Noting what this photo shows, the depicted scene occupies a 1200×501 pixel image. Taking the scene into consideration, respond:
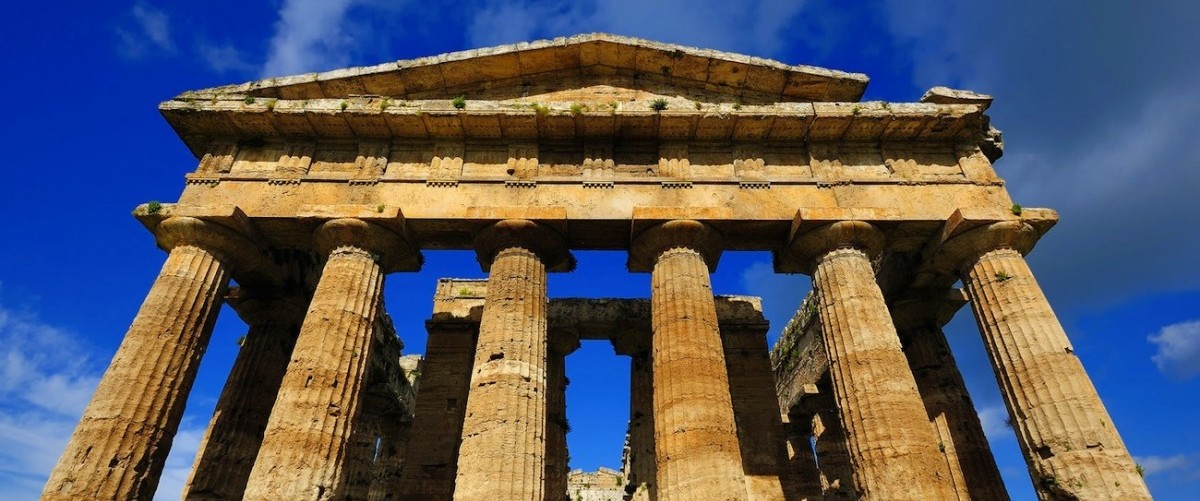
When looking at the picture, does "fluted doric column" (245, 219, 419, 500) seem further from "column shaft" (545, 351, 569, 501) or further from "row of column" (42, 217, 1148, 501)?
"column shaft" (545, 351, 569, 501)

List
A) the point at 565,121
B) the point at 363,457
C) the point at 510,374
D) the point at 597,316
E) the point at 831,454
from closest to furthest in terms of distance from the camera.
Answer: the point at 510,374 → the point at 565,121 → the point at 597,316 → the point at 831,454 → the point at 363,457

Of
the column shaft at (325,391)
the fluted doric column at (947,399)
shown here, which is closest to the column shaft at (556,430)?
the column shaft at (325,391)

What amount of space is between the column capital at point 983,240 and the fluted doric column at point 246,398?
47.4 feet

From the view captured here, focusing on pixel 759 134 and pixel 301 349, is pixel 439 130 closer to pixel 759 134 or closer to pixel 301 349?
pixel 301 349

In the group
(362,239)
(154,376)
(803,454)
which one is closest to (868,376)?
(803,454)

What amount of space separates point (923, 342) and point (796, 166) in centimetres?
546

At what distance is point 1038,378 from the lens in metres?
Answer: 11.2

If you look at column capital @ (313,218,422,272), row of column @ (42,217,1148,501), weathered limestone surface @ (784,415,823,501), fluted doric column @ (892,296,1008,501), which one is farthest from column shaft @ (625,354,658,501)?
column capital @ (313,218,422,272)

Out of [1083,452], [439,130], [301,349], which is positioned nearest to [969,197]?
[1083,452]

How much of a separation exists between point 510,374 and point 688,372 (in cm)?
311

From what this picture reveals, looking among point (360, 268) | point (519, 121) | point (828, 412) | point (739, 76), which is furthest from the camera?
point (828, 412)

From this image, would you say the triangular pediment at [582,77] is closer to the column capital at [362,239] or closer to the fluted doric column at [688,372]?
the column capital at [362,239]

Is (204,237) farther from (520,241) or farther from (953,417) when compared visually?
(953,417)

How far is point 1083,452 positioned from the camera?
33.6 feet
